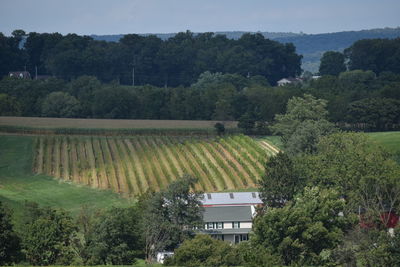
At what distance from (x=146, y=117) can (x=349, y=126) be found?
31.2 meters

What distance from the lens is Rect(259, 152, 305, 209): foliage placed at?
64812 mm

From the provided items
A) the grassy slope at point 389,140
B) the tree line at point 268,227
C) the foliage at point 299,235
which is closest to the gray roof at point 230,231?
the tree line at point 268,227

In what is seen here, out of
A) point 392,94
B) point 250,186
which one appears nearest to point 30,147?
point 250,186

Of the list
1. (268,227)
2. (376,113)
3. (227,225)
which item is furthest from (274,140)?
(268,227)

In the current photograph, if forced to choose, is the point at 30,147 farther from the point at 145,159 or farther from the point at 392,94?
the point at 392,94

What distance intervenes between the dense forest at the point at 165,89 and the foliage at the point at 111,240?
60442 mm

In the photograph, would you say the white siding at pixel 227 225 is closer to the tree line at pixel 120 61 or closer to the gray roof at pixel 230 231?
the gray roof at pixel 230 231

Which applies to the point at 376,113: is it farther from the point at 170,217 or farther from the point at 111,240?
the point at 111,240

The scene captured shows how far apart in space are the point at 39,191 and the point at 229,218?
69.8 feet

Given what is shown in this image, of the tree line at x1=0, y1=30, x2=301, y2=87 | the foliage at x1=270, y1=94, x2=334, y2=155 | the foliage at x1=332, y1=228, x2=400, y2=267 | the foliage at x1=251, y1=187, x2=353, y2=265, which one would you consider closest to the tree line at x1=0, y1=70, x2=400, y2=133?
the foliage at x1=270, y1=94, x2=334, y2=155

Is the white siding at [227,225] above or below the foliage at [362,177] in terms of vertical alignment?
below

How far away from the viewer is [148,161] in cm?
9069

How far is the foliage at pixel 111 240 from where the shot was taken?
169ft

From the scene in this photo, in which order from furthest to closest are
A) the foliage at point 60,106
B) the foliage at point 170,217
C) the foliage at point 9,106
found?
the foliage at point 60,106, the foliage at point 9,106, the foliage at point 170,217
